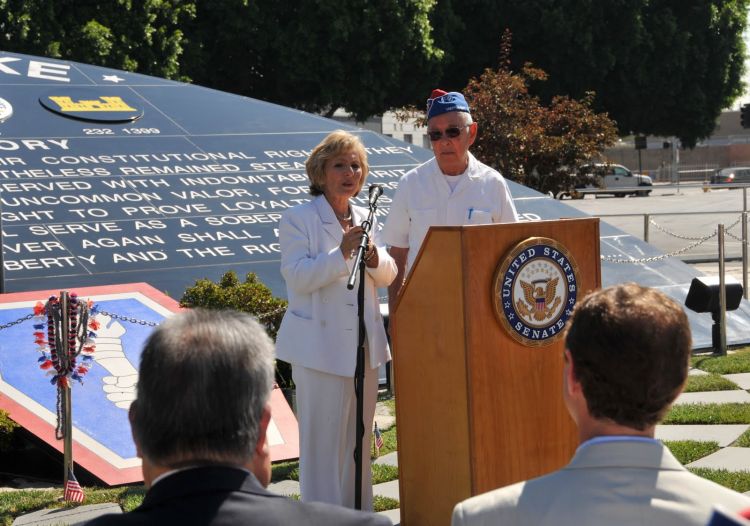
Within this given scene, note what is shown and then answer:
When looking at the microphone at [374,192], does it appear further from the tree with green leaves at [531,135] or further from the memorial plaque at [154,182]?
the tree with green leaves at [531,135]

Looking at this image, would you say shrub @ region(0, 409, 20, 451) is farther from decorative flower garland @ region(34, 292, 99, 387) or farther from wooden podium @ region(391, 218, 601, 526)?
wooden podium @ region(391, 218, 601, 526)

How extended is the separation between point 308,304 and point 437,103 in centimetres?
109

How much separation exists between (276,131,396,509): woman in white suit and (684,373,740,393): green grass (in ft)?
13.7

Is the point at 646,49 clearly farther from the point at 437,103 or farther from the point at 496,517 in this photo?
the point at 496,517

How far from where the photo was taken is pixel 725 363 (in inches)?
360

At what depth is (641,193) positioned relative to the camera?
42031 millimetres

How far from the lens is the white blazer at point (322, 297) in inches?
178

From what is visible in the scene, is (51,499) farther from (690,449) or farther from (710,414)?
(710,414)

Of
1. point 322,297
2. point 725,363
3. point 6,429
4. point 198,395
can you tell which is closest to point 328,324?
point 322,297

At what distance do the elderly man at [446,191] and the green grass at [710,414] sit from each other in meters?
2.79

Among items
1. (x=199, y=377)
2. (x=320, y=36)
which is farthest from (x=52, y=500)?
(x=320, y=36)

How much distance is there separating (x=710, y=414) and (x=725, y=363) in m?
2.04

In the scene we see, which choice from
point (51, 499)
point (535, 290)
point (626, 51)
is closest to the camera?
point (535, 290)

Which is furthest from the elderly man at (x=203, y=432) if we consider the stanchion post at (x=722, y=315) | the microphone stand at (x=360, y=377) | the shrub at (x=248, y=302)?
the stanchion post at (x=722, y=315)
